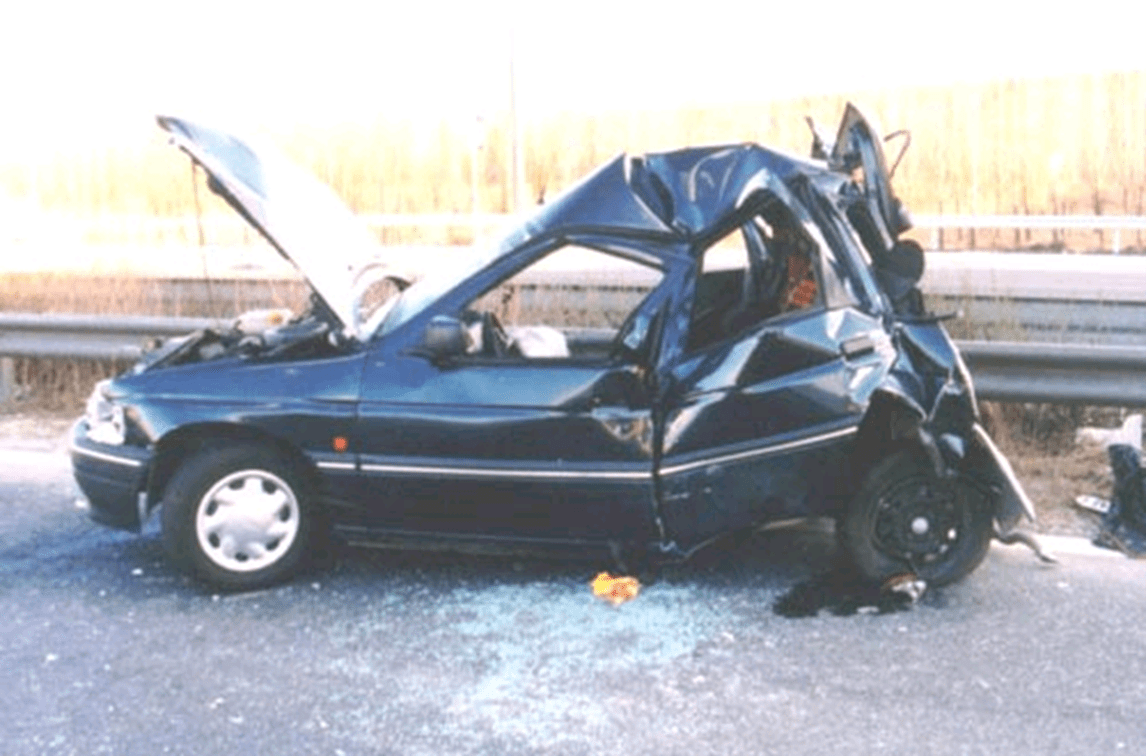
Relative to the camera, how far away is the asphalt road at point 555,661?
382cm

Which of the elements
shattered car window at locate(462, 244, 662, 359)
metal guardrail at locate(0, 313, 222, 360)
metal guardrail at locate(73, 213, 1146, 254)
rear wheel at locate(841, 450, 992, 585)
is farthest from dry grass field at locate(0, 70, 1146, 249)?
rear wheel at locate(841, 450, 992, 585)

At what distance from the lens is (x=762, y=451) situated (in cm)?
484

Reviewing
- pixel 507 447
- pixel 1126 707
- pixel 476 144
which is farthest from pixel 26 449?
pixel 476 144

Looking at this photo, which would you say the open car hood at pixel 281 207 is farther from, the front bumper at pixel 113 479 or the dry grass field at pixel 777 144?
the dry grass field at pixel 777 144

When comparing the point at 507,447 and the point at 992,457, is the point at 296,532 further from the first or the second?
the point at 992,457

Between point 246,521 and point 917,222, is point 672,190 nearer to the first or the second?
point 246,521

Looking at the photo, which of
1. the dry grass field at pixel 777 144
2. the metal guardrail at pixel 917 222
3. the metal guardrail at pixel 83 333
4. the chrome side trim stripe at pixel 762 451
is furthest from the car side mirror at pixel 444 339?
the dry grass field at pixel 777 144

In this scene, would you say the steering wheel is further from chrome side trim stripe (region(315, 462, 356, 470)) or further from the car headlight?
the car headlight

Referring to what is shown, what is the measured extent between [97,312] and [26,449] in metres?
2.55

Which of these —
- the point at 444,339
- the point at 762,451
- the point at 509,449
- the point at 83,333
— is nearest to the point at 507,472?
the point at 509,449

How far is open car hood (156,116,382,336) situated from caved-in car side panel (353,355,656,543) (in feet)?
1.37

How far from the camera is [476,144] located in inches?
865

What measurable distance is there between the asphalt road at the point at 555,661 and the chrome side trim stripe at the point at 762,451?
522mm

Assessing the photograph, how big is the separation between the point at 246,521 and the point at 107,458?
2.10 ft
